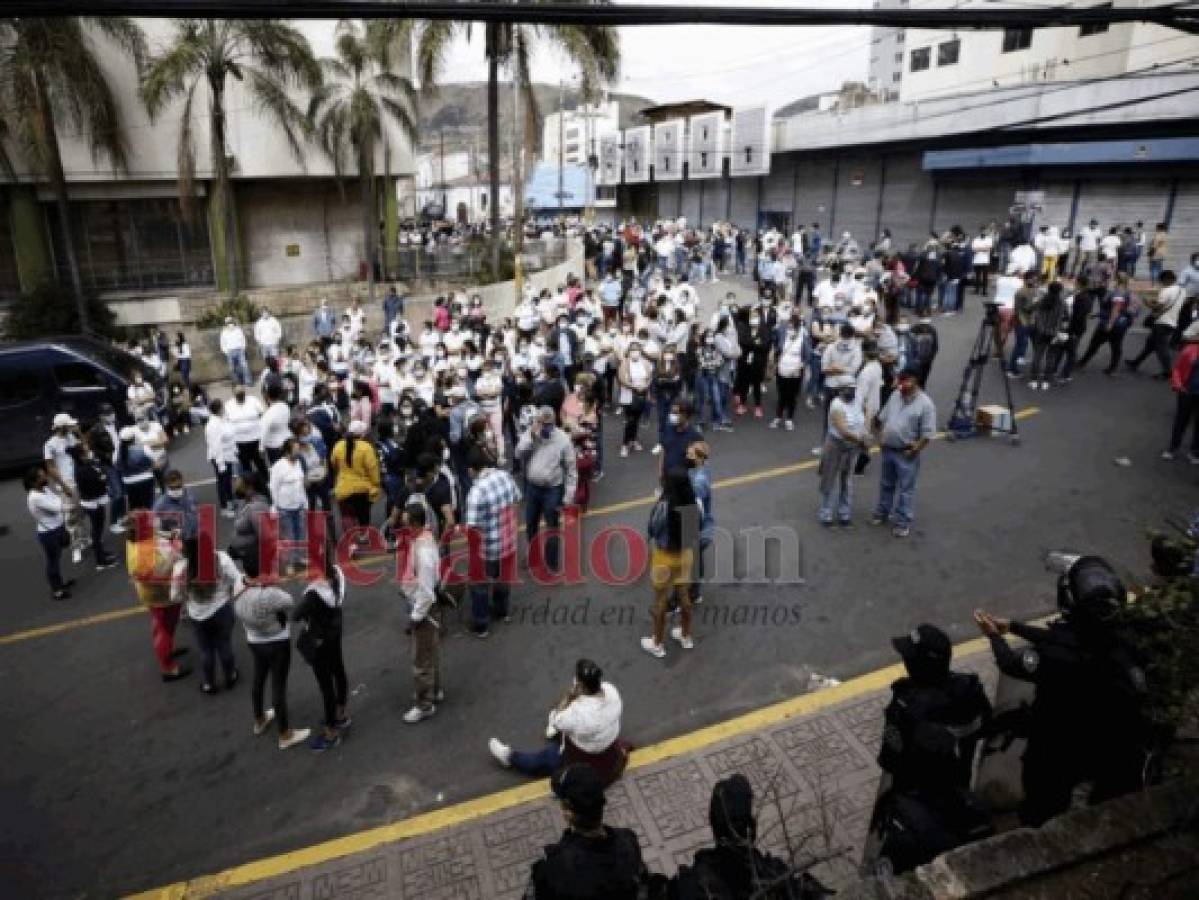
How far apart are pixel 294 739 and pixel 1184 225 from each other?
2296 centimetres

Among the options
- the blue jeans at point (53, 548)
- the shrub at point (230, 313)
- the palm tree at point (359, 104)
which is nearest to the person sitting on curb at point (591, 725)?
the blue jeans at point (53, 548)

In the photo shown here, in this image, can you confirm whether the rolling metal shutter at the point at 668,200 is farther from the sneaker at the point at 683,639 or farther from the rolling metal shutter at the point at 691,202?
the sneaker at the point at 683,639

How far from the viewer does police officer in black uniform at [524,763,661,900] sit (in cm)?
302

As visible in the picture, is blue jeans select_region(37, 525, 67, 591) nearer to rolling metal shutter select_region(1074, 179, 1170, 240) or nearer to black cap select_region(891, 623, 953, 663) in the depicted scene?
black cap select_region(891, 623, 953, 663)

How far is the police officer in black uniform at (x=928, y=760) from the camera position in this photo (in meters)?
3.34

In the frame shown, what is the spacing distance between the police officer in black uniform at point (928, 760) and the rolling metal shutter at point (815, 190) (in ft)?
105

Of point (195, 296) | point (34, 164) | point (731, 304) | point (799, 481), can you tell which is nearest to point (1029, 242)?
point (731, 304)

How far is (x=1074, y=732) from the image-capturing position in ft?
12.4

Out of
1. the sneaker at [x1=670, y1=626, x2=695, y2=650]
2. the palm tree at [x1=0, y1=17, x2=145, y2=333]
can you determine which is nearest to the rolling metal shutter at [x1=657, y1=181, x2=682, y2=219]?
the palm tree at [x1=0, y1=17, x2=145, y2=333]

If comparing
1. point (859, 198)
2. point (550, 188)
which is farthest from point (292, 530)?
point (550, 188)

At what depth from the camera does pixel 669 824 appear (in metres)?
4.76

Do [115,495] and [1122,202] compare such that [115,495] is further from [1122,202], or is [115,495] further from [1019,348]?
[1122,202]

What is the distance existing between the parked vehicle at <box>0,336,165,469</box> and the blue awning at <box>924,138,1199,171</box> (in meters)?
22.9

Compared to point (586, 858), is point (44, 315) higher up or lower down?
higher up
